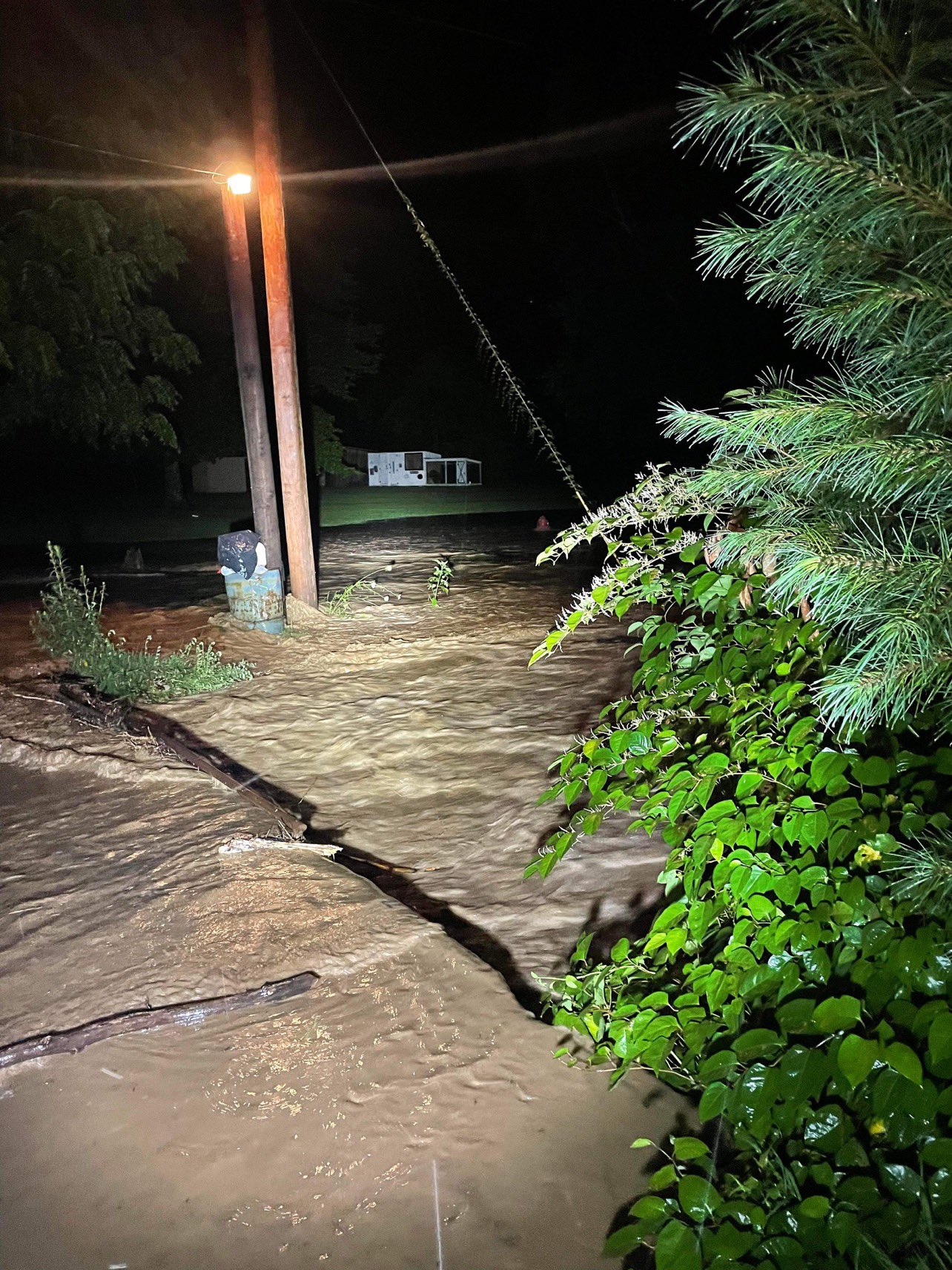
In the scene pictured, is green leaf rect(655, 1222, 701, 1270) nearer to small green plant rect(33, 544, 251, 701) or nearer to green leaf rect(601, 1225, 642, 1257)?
green leaf rect(601, 1225, 642, 1257)

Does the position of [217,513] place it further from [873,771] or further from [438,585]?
[873,771]

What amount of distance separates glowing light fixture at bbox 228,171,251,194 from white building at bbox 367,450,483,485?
41074 mm

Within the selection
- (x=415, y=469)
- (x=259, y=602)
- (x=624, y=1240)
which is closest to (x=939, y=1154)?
(x=624, y=1240)

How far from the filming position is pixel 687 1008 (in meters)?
2.72

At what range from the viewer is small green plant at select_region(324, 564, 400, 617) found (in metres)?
11.0

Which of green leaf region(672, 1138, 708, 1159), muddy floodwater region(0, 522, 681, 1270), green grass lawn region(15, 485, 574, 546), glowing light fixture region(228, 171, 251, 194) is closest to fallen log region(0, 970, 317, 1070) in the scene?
muddy floodwater region(0, 522, 681, 1270)

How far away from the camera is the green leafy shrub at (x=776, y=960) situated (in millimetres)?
1985

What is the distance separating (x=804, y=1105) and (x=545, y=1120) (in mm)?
934

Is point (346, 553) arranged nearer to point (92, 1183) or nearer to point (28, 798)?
point (28, 798)

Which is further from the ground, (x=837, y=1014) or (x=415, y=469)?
(x=415, y=469)

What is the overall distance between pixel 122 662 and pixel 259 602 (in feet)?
7.39

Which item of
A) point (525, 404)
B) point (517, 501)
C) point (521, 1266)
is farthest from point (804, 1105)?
point (517, 501)

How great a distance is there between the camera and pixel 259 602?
1013 centimetres

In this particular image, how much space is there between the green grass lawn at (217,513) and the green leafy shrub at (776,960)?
19.4m
